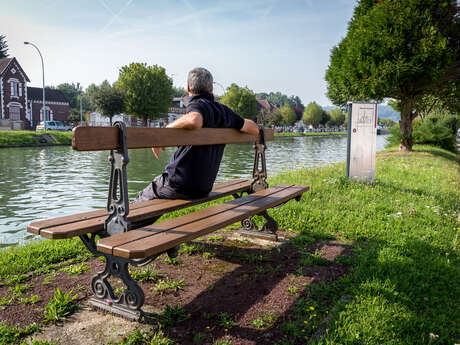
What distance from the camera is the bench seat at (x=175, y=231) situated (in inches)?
93.0

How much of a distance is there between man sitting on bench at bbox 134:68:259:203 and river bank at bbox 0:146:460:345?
75 centimetres

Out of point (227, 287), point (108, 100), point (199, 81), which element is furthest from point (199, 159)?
point (108, 100)

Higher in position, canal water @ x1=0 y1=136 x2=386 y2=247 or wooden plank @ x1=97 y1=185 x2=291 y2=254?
wooden plank @ x1=97 y1=185 x2=291 y2=254

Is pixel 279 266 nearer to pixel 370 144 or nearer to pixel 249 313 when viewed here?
pixel 249 313

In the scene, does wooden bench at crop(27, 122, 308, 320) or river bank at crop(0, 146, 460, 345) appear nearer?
wooden bench at crop(27, 122, 308, 320)

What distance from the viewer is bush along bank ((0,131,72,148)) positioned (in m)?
26.0

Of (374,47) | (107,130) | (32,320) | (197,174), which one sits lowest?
(32,320)

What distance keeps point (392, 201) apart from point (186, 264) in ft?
12.9

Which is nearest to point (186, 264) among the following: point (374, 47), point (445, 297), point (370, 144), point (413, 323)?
point (413, 323)

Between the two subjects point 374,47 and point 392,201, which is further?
point 374,47

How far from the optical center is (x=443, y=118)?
86.4 feet

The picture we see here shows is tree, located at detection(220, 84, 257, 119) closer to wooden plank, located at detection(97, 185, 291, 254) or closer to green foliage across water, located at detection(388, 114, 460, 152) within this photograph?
green foliage across water, located at detection(388, 114, 460, 152)

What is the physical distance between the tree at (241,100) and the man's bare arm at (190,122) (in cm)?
6120

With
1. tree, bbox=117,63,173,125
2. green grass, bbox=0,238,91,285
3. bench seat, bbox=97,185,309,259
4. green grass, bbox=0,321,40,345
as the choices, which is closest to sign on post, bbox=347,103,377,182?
bench seat, bbox=97,185,309,259
